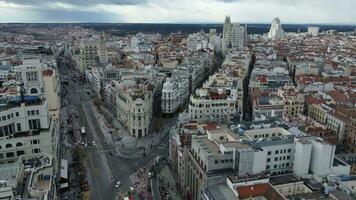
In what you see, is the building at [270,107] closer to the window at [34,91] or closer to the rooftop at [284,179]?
the rooftop at [284,179]

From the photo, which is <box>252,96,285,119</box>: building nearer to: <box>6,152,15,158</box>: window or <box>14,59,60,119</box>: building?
<box>14,59,60,119</box>: building

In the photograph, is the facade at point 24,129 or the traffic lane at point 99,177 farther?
the traffic lane at point 99,177

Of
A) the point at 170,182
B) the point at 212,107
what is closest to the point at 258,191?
the point at 170,182

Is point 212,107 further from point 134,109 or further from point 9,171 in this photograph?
point 9,171

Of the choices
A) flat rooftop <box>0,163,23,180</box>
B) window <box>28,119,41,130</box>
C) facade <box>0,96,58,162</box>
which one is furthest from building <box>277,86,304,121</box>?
flat rooftop <box>0,163,23,180</box>

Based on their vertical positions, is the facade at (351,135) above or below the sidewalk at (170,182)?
above

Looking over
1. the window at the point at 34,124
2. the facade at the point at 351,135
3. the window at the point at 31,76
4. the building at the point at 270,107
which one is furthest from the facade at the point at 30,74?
the facade at the point at 351,135

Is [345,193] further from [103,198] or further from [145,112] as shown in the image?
[145,112]

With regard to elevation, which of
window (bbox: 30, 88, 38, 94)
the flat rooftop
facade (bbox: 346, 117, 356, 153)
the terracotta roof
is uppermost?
window (bbox: 30, 88, 38, 94)
